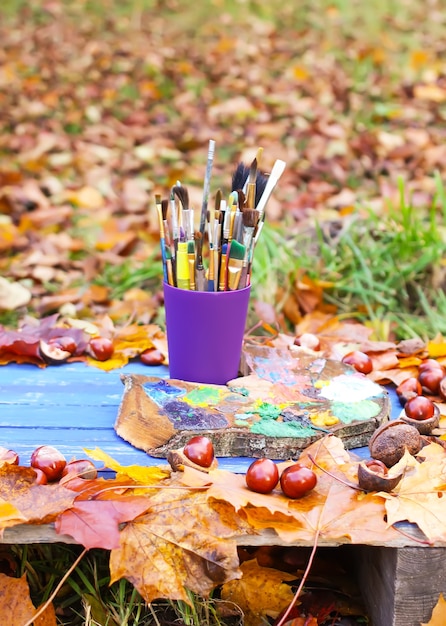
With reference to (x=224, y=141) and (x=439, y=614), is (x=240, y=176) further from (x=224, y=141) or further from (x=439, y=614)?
(x=224, y=141)

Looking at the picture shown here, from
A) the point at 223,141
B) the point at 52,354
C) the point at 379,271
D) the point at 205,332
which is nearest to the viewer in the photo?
the point at 205,332

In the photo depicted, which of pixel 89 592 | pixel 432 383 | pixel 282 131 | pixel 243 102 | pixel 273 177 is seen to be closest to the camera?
pixel 89 592

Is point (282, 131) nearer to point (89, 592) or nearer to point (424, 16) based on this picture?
point (424, 16)

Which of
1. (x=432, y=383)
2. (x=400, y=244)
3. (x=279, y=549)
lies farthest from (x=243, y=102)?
(x=279, y=549)

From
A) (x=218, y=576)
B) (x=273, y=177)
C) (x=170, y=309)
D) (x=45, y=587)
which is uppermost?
(x=273, y=177)

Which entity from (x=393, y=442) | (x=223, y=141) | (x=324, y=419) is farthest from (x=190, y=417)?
(x=223, y=141)

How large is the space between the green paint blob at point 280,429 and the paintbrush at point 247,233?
246 millimetres

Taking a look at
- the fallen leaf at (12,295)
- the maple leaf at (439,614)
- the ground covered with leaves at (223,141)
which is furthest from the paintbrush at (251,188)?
the fallen leaf at (12,295)

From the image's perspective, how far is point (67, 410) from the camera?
1.34 m

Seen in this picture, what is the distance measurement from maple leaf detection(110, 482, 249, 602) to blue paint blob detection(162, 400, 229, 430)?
0.17 metres

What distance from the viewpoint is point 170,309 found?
1.32m

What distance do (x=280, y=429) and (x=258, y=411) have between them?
6cm

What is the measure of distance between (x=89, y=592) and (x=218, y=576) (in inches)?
11.1

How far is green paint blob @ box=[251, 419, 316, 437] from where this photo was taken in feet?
3.89
